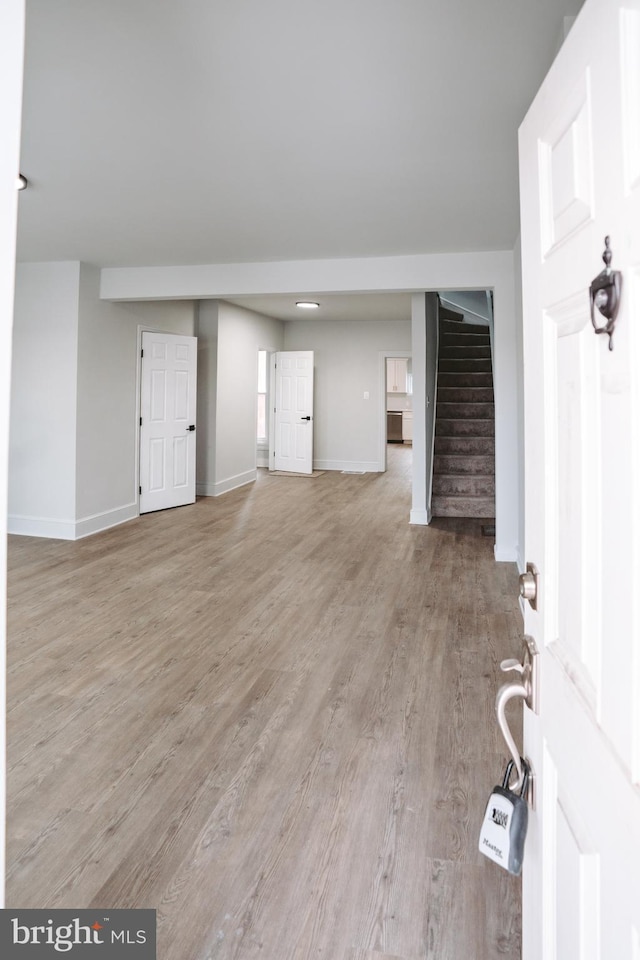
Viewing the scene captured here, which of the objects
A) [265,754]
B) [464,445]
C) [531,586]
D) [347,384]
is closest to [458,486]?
[464,445]

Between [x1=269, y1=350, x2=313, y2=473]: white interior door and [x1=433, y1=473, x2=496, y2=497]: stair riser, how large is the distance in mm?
3403

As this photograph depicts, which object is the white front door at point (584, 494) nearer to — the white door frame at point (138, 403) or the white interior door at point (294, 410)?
the white door frame at point (138, 403)

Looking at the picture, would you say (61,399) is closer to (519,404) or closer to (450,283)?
Answer: (450,283)

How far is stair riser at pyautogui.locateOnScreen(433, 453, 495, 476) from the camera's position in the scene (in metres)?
7.04

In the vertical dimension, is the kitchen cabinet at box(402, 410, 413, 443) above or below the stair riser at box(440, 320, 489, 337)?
below

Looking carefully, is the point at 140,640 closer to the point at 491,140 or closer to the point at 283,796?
the point at 283,796

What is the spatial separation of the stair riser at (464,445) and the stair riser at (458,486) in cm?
35

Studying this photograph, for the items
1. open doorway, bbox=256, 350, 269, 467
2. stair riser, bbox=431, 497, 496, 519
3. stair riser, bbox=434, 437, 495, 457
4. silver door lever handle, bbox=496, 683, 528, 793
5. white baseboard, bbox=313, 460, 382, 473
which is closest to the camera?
silver door lever handle, bbox=496, 683, 528, 793

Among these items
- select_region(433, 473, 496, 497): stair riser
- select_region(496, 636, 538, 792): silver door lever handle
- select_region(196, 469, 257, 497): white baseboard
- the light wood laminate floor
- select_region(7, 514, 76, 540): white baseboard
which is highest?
select_region(496, 636, 538, 792): silver door lever handle

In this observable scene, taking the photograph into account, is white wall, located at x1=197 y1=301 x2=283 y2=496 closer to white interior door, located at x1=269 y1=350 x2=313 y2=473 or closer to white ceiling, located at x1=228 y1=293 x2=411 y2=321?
white ceiling, located at x1=228 y1=293 x2=411 y2=321

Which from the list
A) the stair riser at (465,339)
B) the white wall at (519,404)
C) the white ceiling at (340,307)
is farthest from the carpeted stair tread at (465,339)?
the white wall at (519,404)

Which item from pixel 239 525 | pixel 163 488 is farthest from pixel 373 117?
pixel 163 488

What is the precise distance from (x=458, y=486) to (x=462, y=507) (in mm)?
245

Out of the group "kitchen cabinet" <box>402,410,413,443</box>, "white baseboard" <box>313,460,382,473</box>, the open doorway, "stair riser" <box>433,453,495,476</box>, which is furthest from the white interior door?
"kitchen cabinet" <box>402,410,413,443</box>
